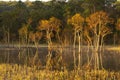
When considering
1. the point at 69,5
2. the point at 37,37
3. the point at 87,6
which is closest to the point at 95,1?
the point at 87,6

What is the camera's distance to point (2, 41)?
56.5 m

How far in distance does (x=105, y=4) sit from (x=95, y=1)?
155 inches

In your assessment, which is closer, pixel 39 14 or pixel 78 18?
pixel 78 18

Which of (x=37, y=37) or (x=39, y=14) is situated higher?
(x=39, y=14)

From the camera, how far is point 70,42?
170 feet

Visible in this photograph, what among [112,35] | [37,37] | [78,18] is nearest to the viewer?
[78,18]

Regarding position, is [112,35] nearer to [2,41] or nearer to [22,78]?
[2,41]

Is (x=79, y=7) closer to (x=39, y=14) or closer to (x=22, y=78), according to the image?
(x=39, y=14)

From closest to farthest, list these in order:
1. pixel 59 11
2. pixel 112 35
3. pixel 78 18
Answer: pixel 78 18 → pixel 112 35 → pixel 59 11

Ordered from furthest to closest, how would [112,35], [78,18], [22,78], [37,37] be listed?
[112,35] → [37,37] → [78,18] → [22,78]

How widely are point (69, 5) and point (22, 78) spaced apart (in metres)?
47.6

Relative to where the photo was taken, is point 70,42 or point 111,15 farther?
point 111,15

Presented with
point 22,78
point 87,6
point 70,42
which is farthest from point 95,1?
point 22,78

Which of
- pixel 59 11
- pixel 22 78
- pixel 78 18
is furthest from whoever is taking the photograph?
pixel 59 11
